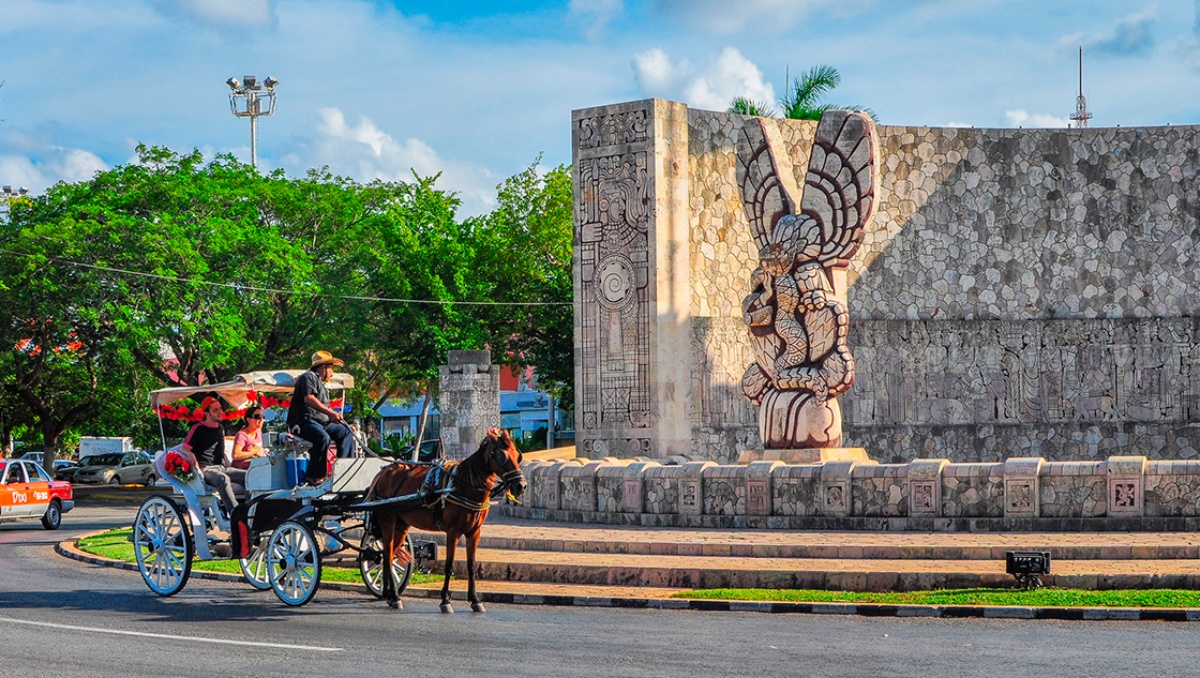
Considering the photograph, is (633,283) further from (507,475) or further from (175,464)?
(507,475)

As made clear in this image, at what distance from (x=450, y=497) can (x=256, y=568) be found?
3.03m

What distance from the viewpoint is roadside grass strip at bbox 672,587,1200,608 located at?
13.2m

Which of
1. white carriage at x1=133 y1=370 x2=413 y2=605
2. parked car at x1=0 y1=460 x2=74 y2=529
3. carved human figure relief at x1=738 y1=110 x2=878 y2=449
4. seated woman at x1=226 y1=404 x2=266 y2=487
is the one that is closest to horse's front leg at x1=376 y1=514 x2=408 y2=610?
white carriage at x1=133 y1=370 x2=413 y2=605

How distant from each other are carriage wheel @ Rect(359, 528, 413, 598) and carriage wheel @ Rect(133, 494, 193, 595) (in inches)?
67.2

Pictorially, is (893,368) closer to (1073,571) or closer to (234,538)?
(1073,571)

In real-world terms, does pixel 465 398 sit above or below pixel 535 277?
below

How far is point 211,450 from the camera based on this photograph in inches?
596

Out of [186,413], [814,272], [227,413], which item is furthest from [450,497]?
[814,272]

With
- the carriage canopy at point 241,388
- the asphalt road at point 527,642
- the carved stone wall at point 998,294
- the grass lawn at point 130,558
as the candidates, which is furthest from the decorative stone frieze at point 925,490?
the carved stone wall at point 998,294

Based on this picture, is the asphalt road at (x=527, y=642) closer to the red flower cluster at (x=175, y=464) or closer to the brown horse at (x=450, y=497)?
the brown horse at (x=450, y=497)

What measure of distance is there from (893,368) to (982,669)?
22360 mm

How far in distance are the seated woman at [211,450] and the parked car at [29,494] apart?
44.4 feet

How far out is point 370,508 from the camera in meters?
13.8

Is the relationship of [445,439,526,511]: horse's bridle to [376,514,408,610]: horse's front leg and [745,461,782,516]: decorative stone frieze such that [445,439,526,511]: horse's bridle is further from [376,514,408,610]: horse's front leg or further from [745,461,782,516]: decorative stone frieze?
[745,461,782,516]: decorative stone frieze
